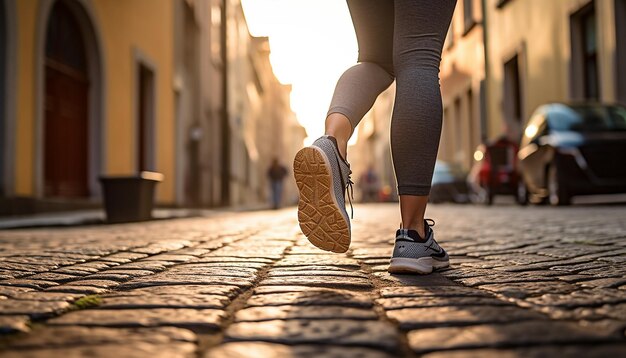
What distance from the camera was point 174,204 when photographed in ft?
48.7

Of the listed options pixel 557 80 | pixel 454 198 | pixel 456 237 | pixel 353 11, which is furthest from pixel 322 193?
pixel 454 198

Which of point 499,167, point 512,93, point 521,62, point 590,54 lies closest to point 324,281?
point 499,167

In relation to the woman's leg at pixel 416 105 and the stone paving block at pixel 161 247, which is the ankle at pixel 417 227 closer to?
the woman's leg at pixel 416 105

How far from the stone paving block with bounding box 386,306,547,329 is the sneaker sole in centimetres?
68

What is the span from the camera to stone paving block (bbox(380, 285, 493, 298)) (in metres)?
2.11

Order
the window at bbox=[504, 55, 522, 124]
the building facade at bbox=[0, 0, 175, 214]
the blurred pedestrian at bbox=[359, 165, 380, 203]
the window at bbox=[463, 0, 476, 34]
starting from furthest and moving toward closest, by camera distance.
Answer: the blurred pedestrian at bbox=[359, 165, 380, 203], the window at bbox=[463, 0, 476, 34], the window at bbox=[504, 55, 522, 124], the building facade at bbox=[0, 0, 175, 214]

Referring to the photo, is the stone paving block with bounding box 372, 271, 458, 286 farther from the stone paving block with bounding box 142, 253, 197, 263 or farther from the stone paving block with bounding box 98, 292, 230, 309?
the stone paving block with bounding box 142, 253, 197, 263

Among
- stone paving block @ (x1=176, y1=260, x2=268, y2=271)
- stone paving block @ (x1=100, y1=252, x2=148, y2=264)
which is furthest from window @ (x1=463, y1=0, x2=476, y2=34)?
stone paving block @ (x1=176, y1=260, x2=268, y2=271)

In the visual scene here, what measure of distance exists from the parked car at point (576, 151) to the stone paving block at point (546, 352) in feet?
26.7

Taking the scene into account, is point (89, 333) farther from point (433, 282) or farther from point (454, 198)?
point (454, 198)

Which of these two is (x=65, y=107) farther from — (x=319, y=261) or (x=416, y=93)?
(x=416, y=93)

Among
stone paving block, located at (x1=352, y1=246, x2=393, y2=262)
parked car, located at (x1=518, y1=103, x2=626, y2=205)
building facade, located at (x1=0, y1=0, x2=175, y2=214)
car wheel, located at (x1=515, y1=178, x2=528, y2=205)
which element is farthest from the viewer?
car wheel, located at (x1=515, y1=178, x2=528, y2=205)

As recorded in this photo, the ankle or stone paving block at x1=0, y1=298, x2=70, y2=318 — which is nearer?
stone paving block at x1=0, y1=298, x2=70, y2=318

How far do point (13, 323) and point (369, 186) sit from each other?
2436 cm
